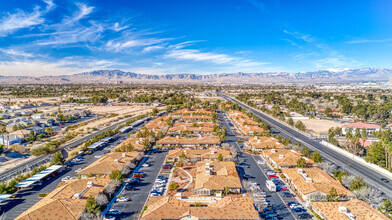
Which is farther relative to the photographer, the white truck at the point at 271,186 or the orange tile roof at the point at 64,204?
→ the white truck at the point at 271,186

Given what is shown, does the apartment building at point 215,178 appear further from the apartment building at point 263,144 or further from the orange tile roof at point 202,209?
the apartment building at point 263,144

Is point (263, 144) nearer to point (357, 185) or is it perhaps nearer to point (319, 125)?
point (357, 185)

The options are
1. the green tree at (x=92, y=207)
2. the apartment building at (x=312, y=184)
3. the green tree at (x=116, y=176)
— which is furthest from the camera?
the green tree at (x=116, y=176)

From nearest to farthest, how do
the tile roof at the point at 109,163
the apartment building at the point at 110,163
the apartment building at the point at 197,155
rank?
the apartment building at the point at 110,163, the tile roof at the point at 109,163, the apartment building at the point at 197,155

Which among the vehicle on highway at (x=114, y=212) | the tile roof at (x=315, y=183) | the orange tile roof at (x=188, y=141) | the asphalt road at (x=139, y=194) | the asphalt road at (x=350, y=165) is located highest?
the orange tile roof at (x=188, y=141)

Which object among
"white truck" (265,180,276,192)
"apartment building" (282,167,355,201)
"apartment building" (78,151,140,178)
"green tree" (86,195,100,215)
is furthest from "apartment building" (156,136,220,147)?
"green tree" (86,195,100,215)

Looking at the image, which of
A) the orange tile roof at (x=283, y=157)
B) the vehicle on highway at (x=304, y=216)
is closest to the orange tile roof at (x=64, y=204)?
the vehicle on highway at (x=304, y=216)

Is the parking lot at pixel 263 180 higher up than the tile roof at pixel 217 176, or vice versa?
the tile roof at pixel 217 176
